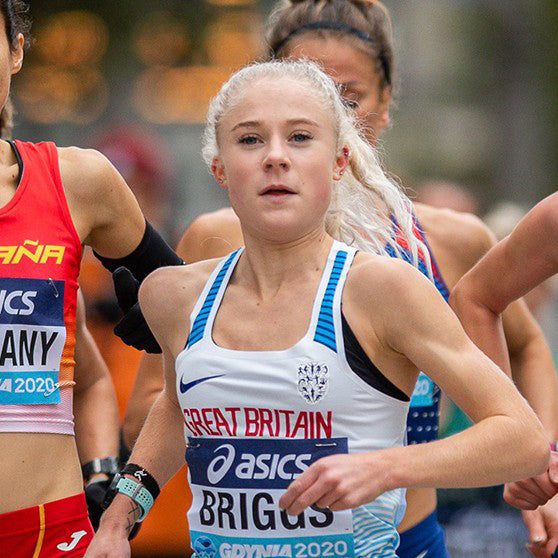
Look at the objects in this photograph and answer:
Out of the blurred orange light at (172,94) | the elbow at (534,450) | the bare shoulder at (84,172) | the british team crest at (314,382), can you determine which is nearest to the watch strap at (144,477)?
the british team crest at (314,382)

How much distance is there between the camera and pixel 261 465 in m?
3.09

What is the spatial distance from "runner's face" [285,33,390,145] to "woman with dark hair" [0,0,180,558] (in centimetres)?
105

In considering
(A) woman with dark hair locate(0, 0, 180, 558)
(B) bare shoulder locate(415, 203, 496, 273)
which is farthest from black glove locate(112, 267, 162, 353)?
(B) bare shoulder locate(415, 203, 496, 273)

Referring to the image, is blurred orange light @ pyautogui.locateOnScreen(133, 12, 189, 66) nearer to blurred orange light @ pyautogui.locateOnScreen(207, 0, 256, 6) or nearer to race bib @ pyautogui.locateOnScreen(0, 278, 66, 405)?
blurred orange light @ pyautogui.locateOnScreen(207, 0, 256, 6)

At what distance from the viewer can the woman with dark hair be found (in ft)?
11.1

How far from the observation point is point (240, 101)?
10.9 ft

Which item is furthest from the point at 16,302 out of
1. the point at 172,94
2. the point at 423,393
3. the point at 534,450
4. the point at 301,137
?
the point at 172,94

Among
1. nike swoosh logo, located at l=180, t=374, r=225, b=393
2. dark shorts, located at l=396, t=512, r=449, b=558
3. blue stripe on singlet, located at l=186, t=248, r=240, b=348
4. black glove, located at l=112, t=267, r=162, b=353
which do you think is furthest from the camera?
dark shorts, located at l=396, t=512, r=449, b=558

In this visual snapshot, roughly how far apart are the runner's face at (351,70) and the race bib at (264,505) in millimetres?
1598

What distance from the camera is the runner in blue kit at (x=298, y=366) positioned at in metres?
2.94

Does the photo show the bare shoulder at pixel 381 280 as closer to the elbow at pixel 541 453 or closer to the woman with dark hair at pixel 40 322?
the elbow at pixel 541 453

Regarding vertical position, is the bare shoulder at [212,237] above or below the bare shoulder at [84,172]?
above

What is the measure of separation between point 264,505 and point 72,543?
638 millimetres

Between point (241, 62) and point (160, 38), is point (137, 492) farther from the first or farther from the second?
point (160, 38)
